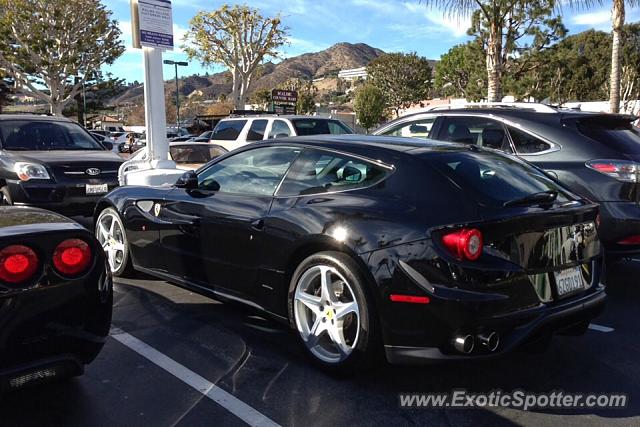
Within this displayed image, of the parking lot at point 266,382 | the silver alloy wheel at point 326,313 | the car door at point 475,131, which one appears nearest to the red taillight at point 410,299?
the silver alloy wheel at point 326,313

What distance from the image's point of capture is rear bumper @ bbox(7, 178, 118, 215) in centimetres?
737

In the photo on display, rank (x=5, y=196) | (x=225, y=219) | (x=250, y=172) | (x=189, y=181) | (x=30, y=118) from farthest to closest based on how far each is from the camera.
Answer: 1. (x=30, y=118)
2. (x=5, y=196)
3. (x=189, y=181)
4. (x=250, y=172)
5. (x=225, y=219)

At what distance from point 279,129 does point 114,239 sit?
6634 millimetres

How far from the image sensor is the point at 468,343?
2.95 m

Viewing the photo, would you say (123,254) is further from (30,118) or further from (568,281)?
(30,118)

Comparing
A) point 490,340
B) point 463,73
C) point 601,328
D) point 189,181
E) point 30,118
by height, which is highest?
point 463,73

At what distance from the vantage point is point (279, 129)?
38.4 feet

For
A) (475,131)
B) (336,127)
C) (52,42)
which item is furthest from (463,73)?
(475,131)

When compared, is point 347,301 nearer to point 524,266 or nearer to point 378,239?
point 378,239

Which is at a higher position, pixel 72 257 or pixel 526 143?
pixel 526 143

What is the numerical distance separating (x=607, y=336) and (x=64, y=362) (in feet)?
12.1

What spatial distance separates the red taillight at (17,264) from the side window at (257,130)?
9.59 metres

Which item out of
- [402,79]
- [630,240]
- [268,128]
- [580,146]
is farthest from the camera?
[402,79]

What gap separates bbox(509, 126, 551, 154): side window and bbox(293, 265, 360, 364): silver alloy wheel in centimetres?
317
